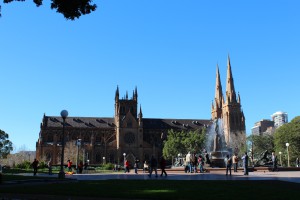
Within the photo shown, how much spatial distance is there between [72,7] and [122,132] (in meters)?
103

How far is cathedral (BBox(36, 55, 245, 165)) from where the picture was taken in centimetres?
11325

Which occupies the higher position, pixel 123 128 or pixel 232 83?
pixel 232 83

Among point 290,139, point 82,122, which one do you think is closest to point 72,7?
point 290,139

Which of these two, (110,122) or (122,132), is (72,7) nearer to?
(122,132)

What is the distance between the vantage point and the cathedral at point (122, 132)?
113250mm

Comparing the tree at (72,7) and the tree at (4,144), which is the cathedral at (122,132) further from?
the tree at (72,7)

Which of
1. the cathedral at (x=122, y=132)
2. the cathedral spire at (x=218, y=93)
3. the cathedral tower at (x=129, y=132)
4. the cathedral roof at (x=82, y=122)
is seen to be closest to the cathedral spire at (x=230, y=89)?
the cathedral at (x=122, y=132)

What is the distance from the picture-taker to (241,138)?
108 meters

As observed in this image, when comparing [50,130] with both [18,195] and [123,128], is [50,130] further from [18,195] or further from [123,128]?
[18,195]

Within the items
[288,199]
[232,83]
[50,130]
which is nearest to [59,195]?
[288,199]

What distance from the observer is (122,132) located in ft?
382

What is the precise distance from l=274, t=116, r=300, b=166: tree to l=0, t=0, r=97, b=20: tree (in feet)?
247

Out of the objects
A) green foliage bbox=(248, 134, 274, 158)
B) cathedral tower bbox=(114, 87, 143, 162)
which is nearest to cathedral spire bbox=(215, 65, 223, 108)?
cathedral tower bbox=(114, 87, 143, 162)

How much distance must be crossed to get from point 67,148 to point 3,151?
1672 centimetres
